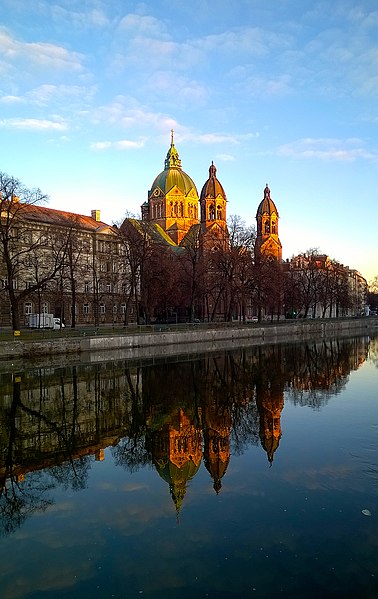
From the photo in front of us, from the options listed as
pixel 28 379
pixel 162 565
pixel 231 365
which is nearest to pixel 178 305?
pixel 231 365

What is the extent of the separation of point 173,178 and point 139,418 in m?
81.4

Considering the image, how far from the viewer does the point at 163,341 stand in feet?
147

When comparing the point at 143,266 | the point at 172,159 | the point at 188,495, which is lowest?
the point at 188,495

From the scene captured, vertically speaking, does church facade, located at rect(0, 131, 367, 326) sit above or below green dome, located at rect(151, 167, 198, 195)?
below

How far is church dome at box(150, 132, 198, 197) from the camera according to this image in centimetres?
9462

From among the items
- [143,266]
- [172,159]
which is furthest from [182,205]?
[143,266]

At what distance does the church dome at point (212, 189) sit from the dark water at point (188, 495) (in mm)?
72110

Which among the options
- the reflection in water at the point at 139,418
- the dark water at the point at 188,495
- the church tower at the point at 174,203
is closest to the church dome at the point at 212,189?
the church tower at the point at 174,203

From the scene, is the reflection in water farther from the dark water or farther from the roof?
the roof

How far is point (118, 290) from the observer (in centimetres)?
6912

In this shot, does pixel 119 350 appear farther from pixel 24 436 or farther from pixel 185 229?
pixel 185 229

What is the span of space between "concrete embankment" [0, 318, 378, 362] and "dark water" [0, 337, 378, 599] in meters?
10.1

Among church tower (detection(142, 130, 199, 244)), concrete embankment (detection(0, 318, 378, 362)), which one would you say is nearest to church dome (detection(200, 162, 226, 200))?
Result: church tower (detection(142, 130, 199, 244))

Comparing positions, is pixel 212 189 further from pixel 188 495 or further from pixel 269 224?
pixel 188 495
